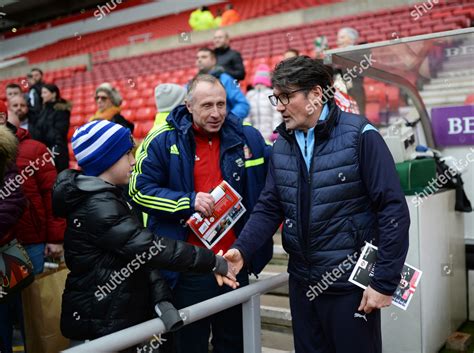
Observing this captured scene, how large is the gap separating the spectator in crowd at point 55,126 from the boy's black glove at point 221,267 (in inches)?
144

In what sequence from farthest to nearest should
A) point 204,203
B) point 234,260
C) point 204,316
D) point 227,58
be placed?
point 227,58
point 204,203
point 234,260
point 204,316

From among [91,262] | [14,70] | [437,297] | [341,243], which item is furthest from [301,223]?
[14,70]

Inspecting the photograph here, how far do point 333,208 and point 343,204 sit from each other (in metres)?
0.04

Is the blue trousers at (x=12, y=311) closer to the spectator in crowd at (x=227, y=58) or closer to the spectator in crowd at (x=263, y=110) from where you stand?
the spectator in crowd at (x=263, y=110)

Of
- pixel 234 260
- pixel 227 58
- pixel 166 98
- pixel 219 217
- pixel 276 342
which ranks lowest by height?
pixel 276 342

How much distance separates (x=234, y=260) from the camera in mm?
2109

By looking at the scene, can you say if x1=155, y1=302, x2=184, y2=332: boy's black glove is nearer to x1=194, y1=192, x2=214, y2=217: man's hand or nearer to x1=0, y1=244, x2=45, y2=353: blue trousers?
x1=194, y1=192, x2=214, y2=217: man's hand

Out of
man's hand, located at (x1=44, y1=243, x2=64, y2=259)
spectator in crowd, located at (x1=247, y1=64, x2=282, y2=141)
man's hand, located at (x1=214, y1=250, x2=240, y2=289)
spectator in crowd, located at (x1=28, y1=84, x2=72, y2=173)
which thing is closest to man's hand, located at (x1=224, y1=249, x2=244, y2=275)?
man's hand, located at (x1=214, y1=250, x2=240, y2=289)

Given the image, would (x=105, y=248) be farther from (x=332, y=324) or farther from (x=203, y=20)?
(x=203, y=20)

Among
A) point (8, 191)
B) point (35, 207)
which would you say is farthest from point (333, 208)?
point (35, 207)

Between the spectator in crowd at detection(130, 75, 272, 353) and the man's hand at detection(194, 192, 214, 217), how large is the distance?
0.27 ft

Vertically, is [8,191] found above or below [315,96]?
below

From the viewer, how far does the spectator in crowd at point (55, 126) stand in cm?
525

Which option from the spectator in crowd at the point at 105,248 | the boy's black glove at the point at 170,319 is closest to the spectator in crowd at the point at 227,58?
the spectator in crowd at the point at 105,248
